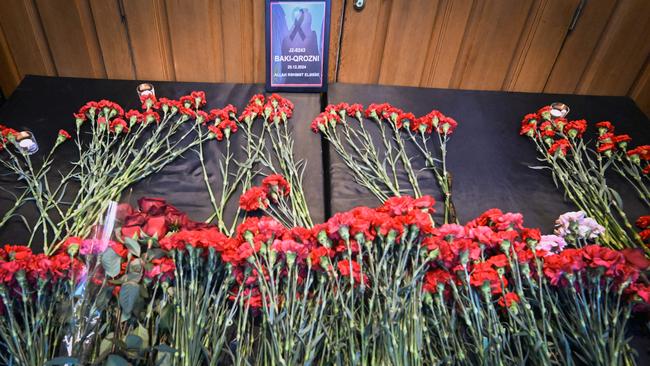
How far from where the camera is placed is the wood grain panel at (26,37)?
5.04 ft

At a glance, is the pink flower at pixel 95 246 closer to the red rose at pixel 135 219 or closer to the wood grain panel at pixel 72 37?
the red rose at pixel 135 219

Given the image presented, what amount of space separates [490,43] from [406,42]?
39 cm

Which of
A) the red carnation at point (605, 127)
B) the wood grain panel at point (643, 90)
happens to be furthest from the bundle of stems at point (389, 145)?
the wood grain panel at point (643, 90)

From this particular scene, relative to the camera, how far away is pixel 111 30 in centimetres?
161

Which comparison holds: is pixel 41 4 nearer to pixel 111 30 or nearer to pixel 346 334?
pixel 111 30

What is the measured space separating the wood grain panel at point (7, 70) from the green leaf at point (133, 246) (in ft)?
4.67

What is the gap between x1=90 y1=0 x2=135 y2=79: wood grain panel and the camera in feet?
5.13

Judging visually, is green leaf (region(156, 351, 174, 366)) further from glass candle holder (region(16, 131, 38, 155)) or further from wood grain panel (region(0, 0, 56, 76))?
wood grain panel (region(0, 0, 56, 76))

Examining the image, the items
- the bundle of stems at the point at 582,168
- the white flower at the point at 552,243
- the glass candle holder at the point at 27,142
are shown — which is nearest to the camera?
the white flower at the point at 552,243

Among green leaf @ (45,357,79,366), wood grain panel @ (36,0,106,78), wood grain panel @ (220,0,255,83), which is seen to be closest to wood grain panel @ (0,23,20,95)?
wood grain panel @ (36,0,106,78)

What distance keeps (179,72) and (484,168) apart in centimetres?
142

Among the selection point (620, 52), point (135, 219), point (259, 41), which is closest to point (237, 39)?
point (259, 41)

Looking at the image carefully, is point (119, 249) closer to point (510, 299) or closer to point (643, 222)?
point (510, 299)

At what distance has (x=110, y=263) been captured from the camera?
0.80 m
